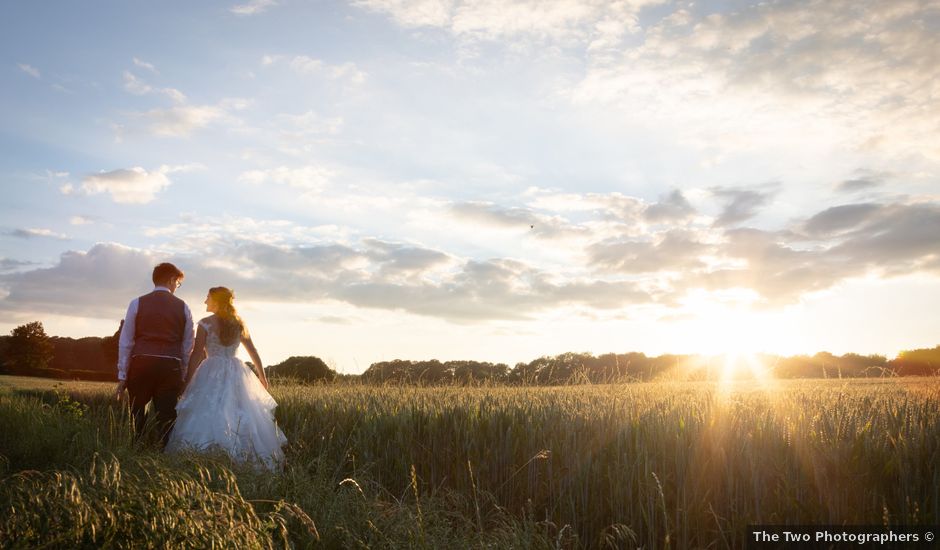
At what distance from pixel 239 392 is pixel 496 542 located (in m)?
5.91

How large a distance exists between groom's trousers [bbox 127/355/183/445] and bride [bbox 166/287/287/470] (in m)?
0.23

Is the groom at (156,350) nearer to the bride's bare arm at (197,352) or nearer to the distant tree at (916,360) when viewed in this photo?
the bride's bare arm at (197,352)

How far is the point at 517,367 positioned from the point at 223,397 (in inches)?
565

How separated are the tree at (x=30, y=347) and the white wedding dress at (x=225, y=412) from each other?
34.5 metres

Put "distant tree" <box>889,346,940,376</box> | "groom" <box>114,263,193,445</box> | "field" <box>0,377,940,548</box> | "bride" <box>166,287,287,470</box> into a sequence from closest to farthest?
"field" <box>0,377,940,548</box>
"bride" <box>166,287,287,470</box>
"groom" <box>114,263,193,445</box>
"distant tree" <box>889,346,940,376</box>

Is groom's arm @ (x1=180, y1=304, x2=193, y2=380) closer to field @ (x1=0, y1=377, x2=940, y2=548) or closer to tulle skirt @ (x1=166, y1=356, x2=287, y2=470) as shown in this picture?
tulle skirt @ (x1=166, y1=356, x2=287, y2=470)

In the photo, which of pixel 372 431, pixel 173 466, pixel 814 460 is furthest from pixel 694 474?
pixel 173 466

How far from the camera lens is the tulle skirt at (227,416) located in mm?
9953

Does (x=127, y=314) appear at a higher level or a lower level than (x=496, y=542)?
higher

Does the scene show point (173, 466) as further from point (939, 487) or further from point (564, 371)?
point (564, 371)

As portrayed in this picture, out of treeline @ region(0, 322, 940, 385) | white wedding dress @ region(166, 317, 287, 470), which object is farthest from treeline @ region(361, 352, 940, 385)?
white wedding dress @ region(166, 317, 287, 470)

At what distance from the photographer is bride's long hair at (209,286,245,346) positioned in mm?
10445

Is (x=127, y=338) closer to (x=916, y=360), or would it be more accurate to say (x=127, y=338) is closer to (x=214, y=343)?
(x=214, y=343)

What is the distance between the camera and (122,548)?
15.2 feet
